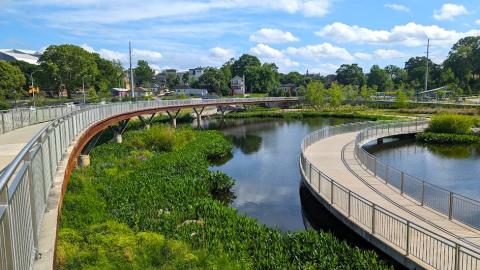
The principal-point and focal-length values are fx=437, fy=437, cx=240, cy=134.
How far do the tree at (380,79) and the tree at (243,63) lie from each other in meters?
49.3

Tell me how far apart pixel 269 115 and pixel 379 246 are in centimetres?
7715

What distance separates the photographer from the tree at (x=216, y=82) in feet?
551

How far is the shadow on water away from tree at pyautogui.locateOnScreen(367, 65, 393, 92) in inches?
5846

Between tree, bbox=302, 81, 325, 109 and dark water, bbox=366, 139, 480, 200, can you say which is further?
tree, bbox=302, 81, 325, 109

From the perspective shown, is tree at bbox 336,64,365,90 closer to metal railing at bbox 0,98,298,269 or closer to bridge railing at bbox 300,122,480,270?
bridge railing at bbox 300,122,480,270

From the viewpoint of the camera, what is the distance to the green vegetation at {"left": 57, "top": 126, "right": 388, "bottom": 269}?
13070 mm

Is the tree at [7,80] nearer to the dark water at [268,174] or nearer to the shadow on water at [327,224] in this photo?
the dark water at [268,174]

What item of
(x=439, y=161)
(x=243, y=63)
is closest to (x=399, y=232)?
(x=439, y=161)

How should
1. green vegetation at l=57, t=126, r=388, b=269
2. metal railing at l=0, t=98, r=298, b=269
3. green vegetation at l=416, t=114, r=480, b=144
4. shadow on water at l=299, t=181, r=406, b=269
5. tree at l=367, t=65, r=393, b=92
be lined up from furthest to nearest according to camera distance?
1. tree at l=367, t=65, r=393, b=92
2. green vegetation at l=416, t=114, r=480, b=144
3. shadow on water at l=299, t=181, r=406, b=269
4. green vegetation at l=57, t=126, r=388, b=269
5. metal railing at l=0, t=98, r=298, b=269

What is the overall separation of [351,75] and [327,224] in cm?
16213

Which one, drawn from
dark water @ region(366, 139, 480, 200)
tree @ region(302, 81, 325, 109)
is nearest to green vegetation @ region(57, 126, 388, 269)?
dark water @ region(366, 139, 480, 200)

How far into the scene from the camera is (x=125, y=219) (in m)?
17.4

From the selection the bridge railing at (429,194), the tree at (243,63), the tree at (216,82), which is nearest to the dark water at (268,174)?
the bridge railing at (429,194)

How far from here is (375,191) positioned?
2128 centimetres
